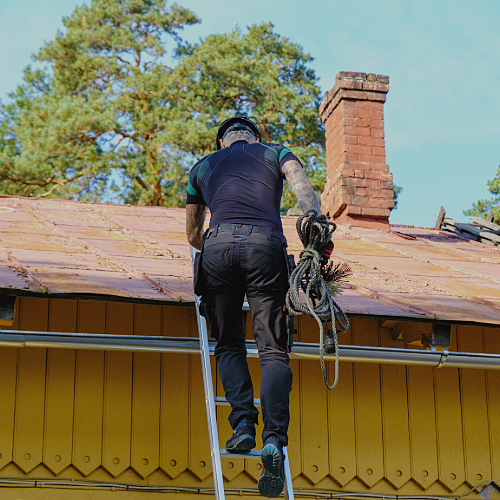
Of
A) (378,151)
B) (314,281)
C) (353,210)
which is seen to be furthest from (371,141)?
(314,281)

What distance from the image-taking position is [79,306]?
5.23 metres

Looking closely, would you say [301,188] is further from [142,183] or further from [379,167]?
[142,183]

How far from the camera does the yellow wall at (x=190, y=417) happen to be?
4.95 meters

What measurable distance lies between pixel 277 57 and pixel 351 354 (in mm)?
19504

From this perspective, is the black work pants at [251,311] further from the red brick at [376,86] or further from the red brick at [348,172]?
the red brick at [376,86]

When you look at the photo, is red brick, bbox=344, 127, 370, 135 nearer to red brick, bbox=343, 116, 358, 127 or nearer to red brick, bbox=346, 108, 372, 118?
red brick, bbox=343, 116, 358, 127

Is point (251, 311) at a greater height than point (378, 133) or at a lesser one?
lesser

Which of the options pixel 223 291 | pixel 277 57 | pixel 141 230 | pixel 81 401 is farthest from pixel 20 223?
pixel 277 57

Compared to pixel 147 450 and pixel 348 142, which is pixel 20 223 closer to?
pixel 147 450

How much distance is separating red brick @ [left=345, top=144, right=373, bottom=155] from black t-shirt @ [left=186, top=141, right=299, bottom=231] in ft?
16.6

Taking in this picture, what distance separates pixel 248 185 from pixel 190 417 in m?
1.80

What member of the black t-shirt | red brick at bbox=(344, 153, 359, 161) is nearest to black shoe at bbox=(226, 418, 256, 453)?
the black t-shirt

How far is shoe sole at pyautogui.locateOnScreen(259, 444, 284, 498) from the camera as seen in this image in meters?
3.64

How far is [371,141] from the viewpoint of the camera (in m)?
9.43
